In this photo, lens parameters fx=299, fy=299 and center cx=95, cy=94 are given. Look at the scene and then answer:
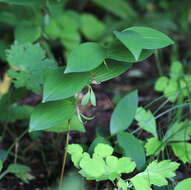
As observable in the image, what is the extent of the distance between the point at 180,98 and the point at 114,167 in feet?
2.16

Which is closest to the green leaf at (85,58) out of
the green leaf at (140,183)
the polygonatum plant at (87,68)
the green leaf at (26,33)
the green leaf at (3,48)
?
the polygonatum plant at (87,68)

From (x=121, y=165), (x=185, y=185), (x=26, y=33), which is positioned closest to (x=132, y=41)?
(x=121, y=165)

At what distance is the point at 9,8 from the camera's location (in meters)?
1.74

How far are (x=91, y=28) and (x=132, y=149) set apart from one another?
52.4 inches

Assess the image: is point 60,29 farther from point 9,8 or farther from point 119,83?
point 119,83

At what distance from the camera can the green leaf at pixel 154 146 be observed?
3.54 ft

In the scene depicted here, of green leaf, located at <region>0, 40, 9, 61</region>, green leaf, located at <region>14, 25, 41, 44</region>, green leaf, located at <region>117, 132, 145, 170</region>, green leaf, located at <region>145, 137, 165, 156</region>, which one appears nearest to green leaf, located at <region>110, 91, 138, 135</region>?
green leaf, located at <region>117, 132, 145, 170</region>

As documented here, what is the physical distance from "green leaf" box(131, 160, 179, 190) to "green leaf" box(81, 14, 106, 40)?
4.50 feet

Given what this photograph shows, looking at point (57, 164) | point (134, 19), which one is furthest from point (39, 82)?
point (134, 19)

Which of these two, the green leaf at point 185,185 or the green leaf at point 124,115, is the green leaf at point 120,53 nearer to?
the green leaf at point 124,115

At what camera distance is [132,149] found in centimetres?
98

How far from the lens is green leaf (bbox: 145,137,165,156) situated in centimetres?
108

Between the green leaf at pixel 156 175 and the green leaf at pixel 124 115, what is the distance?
0.17m

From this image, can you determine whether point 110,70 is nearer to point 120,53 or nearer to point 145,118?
point 120,53
